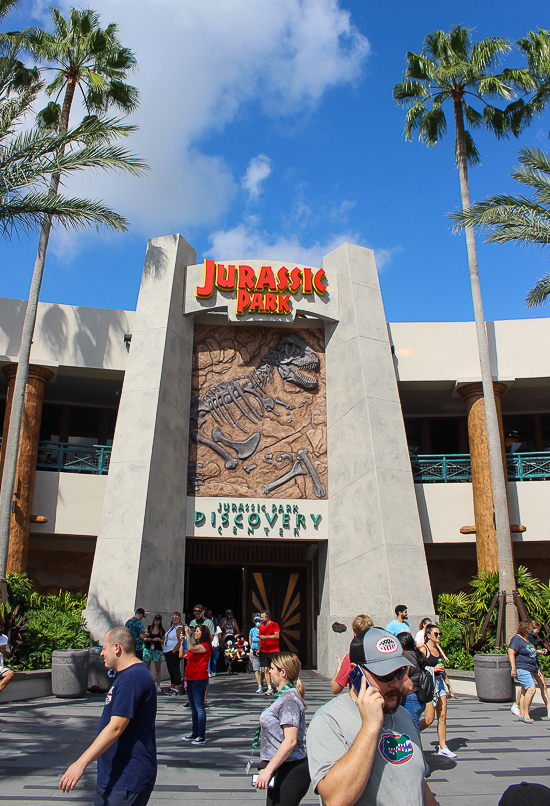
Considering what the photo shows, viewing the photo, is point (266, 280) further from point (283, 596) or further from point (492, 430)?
point (283, 596)

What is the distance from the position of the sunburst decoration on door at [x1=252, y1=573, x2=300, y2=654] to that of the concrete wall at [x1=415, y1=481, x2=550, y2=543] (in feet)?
14.7

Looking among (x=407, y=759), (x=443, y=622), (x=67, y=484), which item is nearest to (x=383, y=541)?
(x=443, y=622)

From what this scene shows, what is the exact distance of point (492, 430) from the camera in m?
16.0

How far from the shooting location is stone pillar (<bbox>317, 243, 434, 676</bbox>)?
1566cm

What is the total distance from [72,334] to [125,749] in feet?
54.2

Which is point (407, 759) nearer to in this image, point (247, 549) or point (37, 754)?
point (37, 754)

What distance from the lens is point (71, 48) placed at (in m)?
16.5

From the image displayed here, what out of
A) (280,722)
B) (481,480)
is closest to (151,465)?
(481,480)

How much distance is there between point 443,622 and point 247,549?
21.7 ft

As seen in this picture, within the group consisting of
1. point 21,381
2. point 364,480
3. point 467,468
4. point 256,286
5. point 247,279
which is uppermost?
point 247,279

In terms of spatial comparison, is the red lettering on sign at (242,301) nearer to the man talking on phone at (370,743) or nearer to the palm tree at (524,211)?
the palm tree at (524,211)

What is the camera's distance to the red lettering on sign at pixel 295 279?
1834 centimetres

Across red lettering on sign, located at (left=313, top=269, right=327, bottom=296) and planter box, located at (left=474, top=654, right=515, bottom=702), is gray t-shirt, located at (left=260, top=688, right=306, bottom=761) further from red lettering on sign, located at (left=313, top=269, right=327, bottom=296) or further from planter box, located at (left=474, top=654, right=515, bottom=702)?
red lettering on sign, located at (left=313, top=269, right=327, bottom=296)

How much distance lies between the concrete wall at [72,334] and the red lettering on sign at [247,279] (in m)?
3.55
